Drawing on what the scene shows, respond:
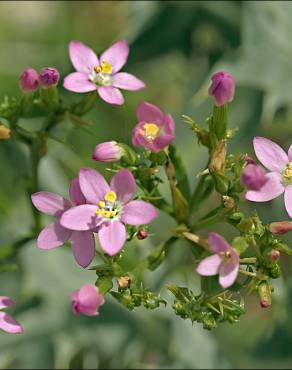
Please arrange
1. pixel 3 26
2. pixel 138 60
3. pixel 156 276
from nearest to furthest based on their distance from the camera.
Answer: pixel 156 276, pixel 138 60, pixel 3 26

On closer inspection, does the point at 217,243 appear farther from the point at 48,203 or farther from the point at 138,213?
the point at 48,203

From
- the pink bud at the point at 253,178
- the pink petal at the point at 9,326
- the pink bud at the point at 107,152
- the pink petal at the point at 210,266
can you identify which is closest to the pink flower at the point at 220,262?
the pink petal at the point at 210,266

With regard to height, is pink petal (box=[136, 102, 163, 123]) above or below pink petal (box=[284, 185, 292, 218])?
above

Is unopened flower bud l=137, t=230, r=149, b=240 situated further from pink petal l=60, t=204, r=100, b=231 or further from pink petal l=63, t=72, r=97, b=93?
pink petal l=63, t=72, r=97, b=93

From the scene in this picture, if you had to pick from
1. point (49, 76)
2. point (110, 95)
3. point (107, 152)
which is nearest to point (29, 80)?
point (49, 76)

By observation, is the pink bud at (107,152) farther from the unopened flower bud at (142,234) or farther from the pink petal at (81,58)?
the pink petal at (81,58)

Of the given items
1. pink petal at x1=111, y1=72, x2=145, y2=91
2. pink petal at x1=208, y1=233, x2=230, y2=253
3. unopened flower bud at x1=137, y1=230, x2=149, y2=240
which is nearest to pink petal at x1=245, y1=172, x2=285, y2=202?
pink petal at x1=208, y1=233, x2=230, y2=253

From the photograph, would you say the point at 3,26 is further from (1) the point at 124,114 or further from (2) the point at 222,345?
(2) the point at 222,345

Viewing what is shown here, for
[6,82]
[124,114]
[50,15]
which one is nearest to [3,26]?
[50,15]
